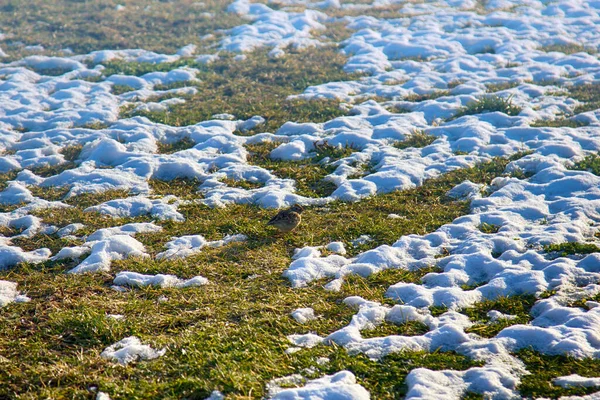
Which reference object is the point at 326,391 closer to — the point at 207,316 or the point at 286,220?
the point at 207,316

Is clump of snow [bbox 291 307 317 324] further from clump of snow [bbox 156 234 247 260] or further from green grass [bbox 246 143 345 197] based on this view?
green grass [bbox 246 143 345 197]

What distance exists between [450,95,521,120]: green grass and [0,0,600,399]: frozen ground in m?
0.12

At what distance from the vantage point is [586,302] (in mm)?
5285

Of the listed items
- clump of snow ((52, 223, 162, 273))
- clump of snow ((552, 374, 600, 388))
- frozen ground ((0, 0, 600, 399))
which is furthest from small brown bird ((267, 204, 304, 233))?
clump of snow ((552, 374, 600, 388))

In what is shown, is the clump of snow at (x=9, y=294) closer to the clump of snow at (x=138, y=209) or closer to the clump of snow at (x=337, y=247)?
A: the clump of snow at (x=138, y=209)

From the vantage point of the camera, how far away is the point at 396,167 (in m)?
8.77

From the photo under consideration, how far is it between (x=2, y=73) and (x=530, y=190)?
11.9 meters

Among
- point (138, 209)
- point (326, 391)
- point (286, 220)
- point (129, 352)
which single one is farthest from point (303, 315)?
point (138, 209)

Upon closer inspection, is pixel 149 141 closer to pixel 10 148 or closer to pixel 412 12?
pixel 10 148

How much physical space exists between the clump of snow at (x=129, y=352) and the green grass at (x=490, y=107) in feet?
26.1

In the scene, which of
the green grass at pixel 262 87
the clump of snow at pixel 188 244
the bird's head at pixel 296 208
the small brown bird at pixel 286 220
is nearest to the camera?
the clump of snow at pixel 188 244

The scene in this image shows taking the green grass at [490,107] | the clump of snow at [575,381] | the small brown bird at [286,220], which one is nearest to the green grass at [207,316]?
the small brown bird at [286,220]

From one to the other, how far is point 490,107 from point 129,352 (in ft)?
28.3

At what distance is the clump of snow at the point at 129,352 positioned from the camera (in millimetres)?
4477
